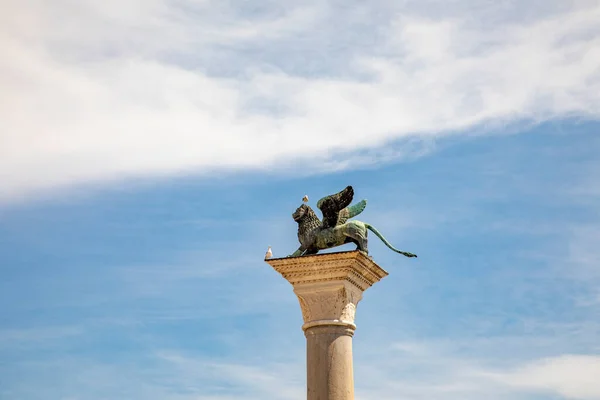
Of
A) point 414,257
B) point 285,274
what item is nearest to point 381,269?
point 414,257

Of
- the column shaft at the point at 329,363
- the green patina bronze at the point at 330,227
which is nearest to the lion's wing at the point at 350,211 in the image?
the green patina bronze at the point at 330,227

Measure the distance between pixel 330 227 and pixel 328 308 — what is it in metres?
2.01

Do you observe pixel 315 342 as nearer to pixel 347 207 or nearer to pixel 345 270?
pixel 345 270


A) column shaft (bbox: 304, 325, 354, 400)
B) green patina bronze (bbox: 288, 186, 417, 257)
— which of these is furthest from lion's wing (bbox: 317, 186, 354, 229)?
column shaft (bbox: 304, 325, 354, 400)

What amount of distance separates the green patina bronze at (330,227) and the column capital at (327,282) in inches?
22.1

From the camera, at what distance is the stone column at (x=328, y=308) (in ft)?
54.4

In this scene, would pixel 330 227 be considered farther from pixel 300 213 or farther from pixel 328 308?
pixel 328 308

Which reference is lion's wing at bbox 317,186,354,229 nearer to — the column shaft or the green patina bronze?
the green patina bronze

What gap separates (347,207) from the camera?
61.7ft

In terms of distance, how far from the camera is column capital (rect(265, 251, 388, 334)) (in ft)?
56.2

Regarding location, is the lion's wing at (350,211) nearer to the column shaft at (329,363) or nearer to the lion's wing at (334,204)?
the lion's wing at (334,204)

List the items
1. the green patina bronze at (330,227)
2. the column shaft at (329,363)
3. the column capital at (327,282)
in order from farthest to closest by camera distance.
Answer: the green patina bronze at (330,227)
the column capital at (327,282)
the column shaft at (329,363)

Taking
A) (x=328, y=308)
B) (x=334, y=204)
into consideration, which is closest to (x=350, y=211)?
(x=334, y=204)

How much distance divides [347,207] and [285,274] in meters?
2.29
